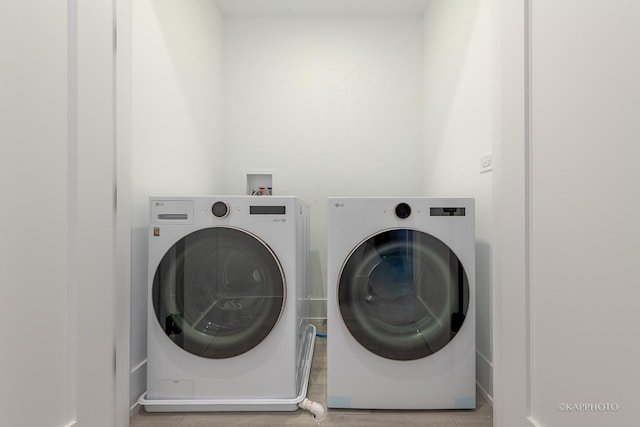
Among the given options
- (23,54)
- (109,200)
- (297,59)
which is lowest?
(109,200)

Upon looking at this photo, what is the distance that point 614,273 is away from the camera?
2.10 feet

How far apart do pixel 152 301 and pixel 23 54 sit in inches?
36.4

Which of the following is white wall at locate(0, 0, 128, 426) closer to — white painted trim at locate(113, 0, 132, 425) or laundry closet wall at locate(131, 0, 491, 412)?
white painted trim at locate(113, 0, 132, 425)

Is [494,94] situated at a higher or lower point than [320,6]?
lower

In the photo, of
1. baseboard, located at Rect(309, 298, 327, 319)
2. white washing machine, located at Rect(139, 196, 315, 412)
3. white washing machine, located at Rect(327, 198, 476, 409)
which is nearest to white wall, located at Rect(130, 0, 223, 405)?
white washing machine, located at Rect(139, 196, 315, 412)

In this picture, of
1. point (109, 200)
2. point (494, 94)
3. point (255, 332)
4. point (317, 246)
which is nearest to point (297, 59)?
point (317, 246)

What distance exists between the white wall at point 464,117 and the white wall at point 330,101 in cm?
18

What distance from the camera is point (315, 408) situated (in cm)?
123

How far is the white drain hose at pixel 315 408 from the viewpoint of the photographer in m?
1.23

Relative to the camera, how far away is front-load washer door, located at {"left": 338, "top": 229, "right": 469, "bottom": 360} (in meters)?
1.27

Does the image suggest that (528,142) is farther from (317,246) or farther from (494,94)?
(317,246)

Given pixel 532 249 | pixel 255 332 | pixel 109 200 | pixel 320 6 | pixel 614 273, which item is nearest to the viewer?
pixel 614 273

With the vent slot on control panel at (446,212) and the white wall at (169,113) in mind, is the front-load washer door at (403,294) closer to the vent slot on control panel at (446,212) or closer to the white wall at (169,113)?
the vent slot on control panel at (446,212)

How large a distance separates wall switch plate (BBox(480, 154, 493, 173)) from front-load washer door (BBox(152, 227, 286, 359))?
1034 millimetres
